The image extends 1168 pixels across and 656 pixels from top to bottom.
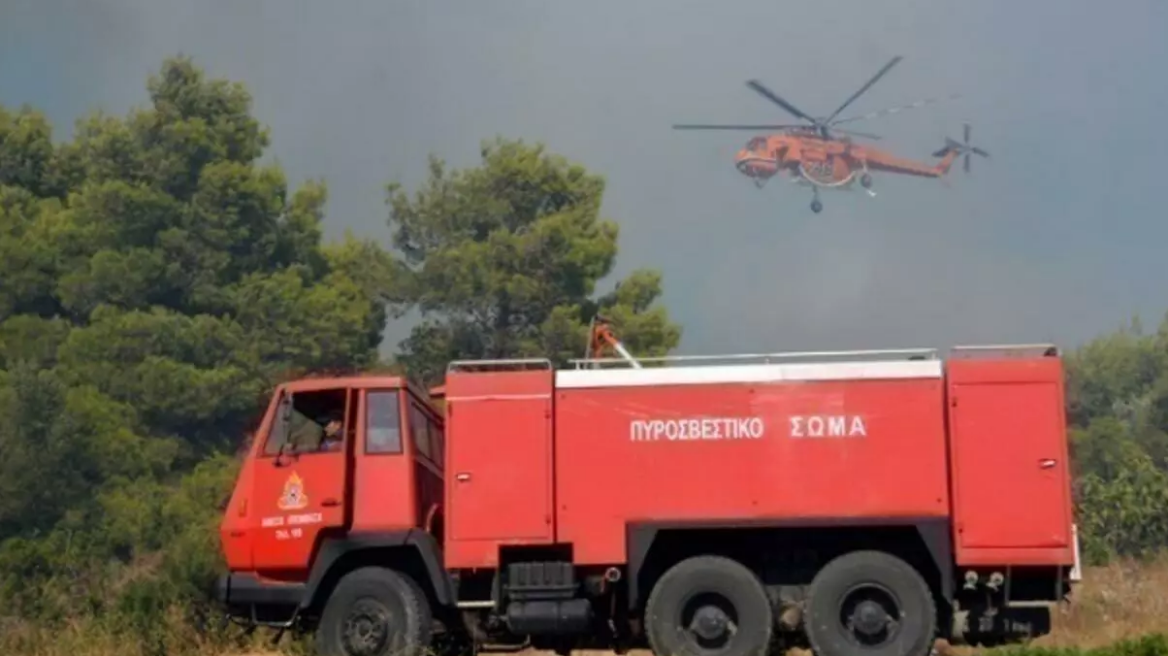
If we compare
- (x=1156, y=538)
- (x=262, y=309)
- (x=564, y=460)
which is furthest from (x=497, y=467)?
(x=262, y=309)

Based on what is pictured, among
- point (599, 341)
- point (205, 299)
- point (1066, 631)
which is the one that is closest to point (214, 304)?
point (205, 299)

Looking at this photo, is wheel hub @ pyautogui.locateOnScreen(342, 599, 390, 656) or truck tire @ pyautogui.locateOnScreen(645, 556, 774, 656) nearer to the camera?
truck tire @ pyautogui.locateOnScreen(645, 556, 774, 656)

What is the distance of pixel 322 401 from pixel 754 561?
14.1ft

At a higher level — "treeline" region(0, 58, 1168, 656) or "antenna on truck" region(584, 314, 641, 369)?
"treeline" region(0, 58, 1168, 656)

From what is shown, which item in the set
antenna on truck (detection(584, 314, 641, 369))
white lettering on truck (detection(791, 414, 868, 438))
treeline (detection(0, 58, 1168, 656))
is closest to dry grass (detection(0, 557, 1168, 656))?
white lettering on truck (detection(791, 414, 868, 438))

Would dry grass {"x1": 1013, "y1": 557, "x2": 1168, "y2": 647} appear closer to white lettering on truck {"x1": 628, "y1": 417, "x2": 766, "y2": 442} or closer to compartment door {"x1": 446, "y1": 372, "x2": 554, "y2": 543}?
white lettering on truck {"x1": 628, "y1": 417, "x2": 766, "y2": 442}

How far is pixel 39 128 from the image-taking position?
46.9m

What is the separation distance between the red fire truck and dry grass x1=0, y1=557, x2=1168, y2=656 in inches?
72.7

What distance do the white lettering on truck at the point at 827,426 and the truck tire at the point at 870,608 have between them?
42.0 inches

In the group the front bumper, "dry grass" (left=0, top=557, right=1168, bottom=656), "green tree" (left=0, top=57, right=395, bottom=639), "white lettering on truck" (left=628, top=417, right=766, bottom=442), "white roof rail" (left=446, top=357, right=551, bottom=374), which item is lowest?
→ "dry grass" (left=0, top=557, right=1168, bottom=656)

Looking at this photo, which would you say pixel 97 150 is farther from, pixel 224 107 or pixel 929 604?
pixel 929 604

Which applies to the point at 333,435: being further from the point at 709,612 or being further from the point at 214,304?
the point at 214,304

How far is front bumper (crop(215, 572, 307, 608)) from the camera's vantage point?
15617 millimetres

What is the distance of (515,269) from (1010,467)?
25088 mm
